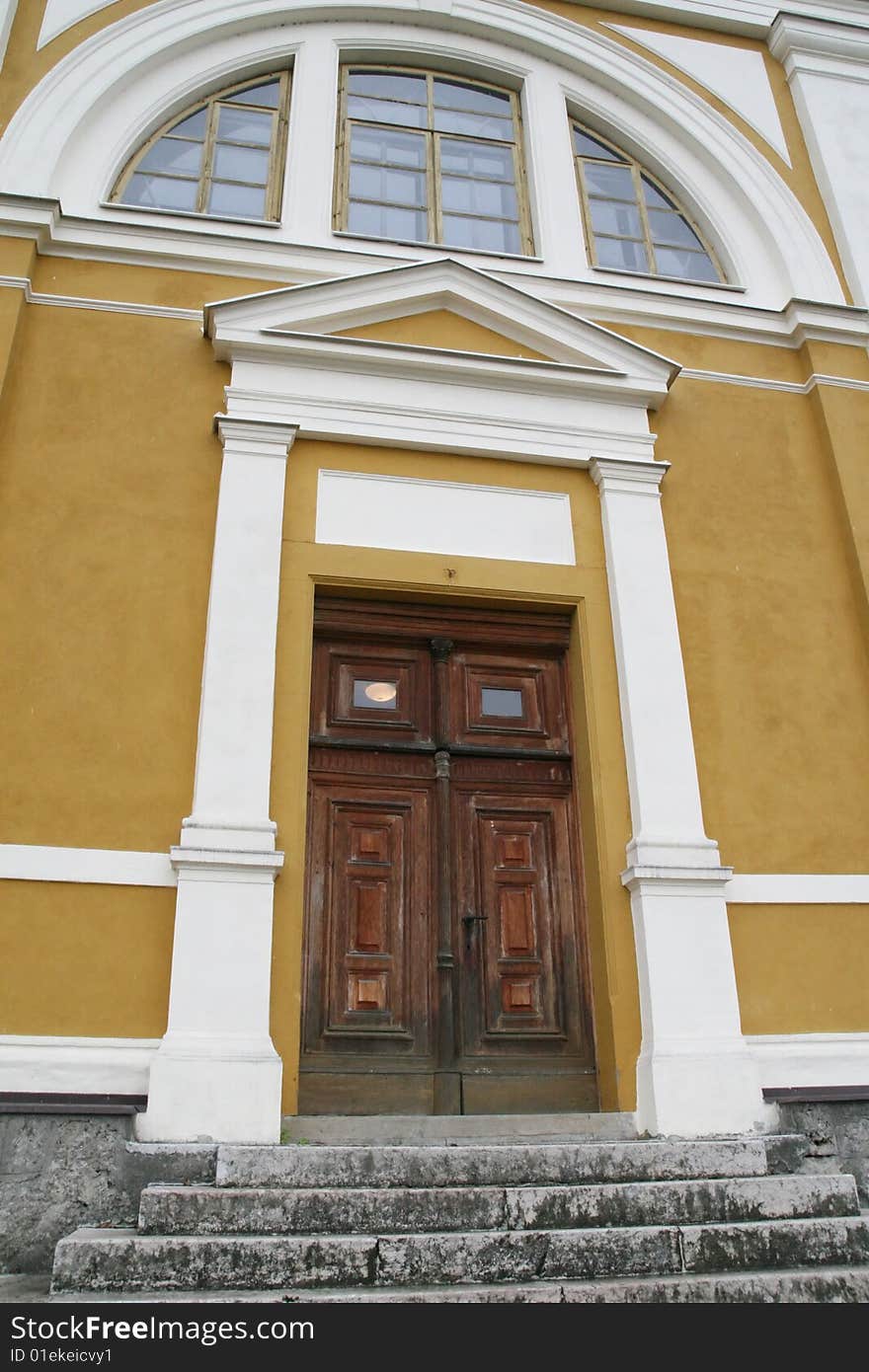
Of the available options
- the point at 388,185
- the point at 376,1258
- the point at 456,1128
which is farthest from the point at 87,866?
the point at 388,185

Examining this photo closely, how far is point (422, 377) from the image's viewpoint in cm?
630

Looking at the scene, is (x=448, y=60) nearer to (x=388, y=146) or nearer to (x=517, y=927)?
(x=388, y=146)

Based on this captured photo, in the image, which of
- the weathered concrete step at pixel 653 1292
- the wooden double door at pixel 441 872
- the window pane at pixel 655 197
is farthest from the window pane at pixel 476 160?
the weathered concrete step at pixel 653 1292

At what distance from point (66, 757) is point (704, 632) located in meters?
3.49

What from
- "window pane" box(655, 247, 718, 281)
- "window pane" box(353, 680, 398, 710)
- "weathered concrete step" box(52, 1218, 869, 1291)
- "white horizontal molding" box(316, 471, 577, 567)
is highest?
"window pane" box(655, 247, 718, 281)

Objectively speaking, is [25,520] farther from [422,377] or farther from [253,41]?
[253,41]

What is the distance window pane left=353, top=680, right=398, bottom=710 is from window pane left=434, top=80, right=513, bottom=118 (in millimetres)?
4679

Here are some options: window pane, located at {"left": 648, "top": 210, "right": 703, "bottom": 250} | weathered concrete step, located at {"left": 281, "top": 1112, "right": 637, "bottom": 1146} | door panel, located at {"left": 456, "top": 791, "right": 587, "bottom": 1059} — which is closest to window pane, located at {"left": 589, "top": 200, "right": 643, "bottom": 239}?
window pane, located at {"left": 648, "top": 210, "right": 703, "bottom": 250}

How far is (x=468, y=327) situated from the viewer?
654 centimetres

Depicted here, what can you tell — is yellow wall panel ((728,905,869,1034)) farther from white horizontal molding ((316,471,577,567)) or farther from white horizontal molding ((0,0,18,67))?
white horizontal molding ((0,0,18,67))

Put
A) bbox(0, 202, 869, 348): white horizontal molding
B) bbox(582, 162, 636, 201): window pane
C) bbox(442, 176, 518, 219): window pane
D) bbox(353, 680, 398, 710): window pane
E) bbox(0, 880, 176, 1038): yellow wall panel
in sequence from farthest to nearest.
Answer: bbox(582, 162, 636, 201): window pane → bbox(442, 176, 518, 219): window pane → bbox(0, 202, 869, 348): white horizontal molding → bbox(353, 680, 398, 710): window pane → bbox(0, 880, 176, 1038): yellow wall panel

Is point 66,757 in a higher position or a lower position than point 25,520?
lower

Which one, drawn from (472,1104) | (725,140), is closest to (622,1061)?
(472,1104)

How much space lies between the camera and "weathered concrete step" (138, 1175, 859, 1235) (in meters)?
3.56
